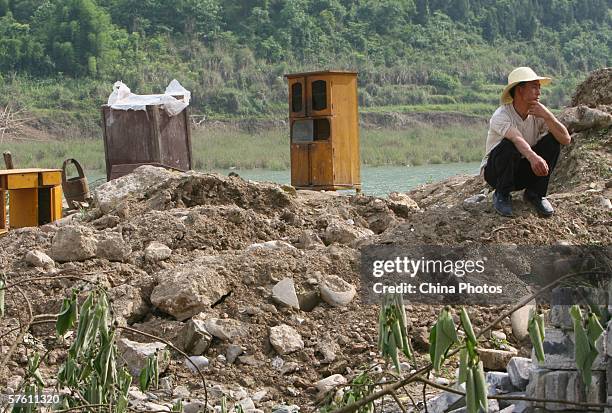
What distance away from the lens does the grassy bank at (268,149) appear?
33562 millimetres

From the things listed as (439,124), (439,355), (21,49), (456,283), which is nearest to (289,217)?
(456,283)

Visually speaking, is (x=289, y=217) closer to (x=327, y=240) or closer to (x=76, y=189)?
(x=327, y=240)

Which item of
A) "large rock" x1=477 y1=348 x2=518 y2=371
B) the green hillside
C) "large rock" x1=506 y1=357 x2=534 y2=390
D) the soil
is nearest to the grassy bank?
the green hillside

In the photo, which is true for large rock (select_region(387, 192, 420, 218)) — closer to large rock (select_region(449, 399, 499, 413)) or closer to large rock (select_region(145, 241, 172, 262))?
large rock (select_region(145, 241, 172, 262))

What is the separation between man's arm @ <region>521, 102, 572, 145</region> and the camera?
6652 millimetres

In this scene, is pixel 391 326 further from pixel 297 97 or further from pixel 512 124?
pixel 297 97

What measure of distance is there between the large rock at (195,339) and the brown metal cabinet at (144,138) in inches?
276

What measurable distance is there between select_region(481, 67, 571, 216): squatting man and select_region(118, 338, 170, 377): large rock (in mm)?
2148

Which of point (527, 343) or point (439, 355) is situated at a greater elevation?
point (439, 355)

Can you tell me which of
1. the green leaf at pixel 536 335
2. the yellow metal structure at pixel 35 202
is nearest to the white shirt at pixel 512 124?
the green leaf at pixel 536 335

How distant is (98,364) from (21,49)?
47.1 m

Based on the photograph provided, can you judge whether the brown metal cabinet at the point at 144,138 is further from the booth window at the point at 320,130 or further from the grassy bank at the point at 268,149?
the grassy bank at the point at 268,149

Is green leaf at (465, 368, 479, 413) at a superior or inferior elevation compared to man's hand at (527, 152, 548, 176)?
inferior

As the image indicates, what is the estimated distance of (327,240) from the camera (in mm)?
7707
